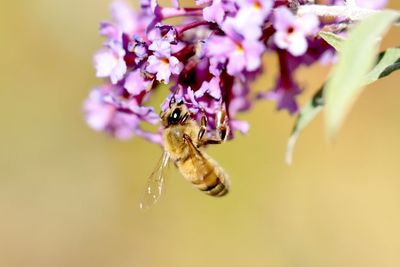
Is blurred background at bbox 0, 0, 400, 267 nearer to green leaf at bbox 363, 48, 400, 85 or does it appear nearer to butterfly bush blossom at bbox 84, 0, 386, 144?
butterfly bush blossom at bbox 84, 0, 386, 144

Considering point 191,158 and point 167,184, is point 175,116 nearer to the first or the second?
point 191,158

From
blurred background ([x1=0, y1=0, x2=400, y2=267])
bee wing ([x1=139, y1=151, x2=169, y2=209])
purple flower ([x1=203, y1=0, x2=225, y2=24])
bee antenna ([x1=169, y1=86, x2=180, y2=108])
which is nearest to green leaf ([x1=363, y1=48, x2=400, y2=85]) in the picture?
purple flower ([x1=203, y1=0, x2=225, y2=24])

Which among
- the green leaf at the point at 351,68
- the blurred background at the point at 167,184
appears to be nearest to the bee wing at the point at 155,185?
the green leaf at the point at 351,68

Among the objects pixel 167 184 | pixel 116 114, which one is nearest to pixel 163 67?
pixel 116 114

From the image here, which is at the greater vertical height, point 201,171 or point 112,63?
point 112,63

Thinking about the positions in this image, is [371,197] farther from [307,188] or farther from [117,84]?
[117,84]

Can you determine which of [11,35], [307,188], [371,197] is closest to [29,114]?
[11,35]
